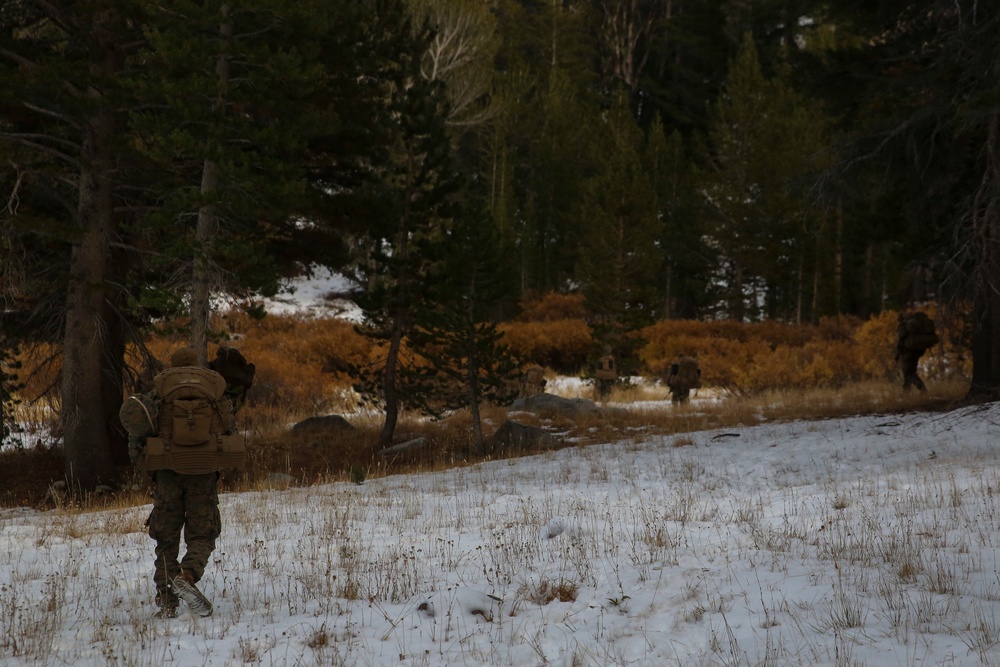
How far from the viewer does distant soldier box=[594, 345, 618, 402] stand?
20.4m

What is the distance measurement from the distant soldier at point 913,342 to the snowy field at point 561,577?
653cm

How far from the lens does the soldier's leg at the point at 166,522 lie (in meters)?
5.16

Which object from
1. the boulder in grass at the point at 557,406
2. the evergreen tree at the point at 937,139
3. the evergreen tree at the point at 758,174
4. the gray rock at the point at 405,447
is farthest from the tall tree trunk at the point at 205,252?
the evergreen tree at the point at 758,174

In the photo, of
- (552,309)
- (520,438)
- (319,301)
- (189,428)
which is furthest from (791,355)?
(319,301)

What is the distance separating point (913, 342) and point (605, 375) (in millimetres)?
7381

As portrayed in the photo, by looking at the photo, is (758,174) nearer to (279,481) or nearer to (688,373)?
(688,373)

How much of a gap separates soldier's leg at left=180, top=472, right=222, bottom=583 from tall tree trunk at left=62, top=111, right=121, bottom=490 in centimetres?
761

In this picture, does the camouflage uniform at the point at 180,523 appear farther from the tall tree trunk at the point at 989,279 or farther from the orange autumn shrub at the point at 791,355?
the orange autumn shrub at the point at 791,355

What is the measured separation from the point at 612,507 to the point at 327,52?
8735mm

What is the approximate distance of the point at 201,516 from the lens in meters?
5.27

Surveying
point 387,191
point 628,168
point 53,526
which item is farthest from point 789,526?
point 628,168

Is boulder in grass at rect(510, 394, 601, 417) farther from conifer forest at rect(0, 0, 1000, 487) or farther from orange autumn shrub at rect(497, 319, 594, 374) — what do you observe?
orange autumn shrub at rect(497, 319, 594, 374)

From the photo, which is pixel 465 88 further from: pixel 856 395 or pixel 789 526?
pixel 789 526

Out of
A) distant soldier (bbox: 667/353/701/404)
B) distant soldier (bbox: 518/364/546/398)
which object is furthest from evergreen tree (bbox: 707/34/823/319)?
distant soldier (bbox: 667/353/701/404)
